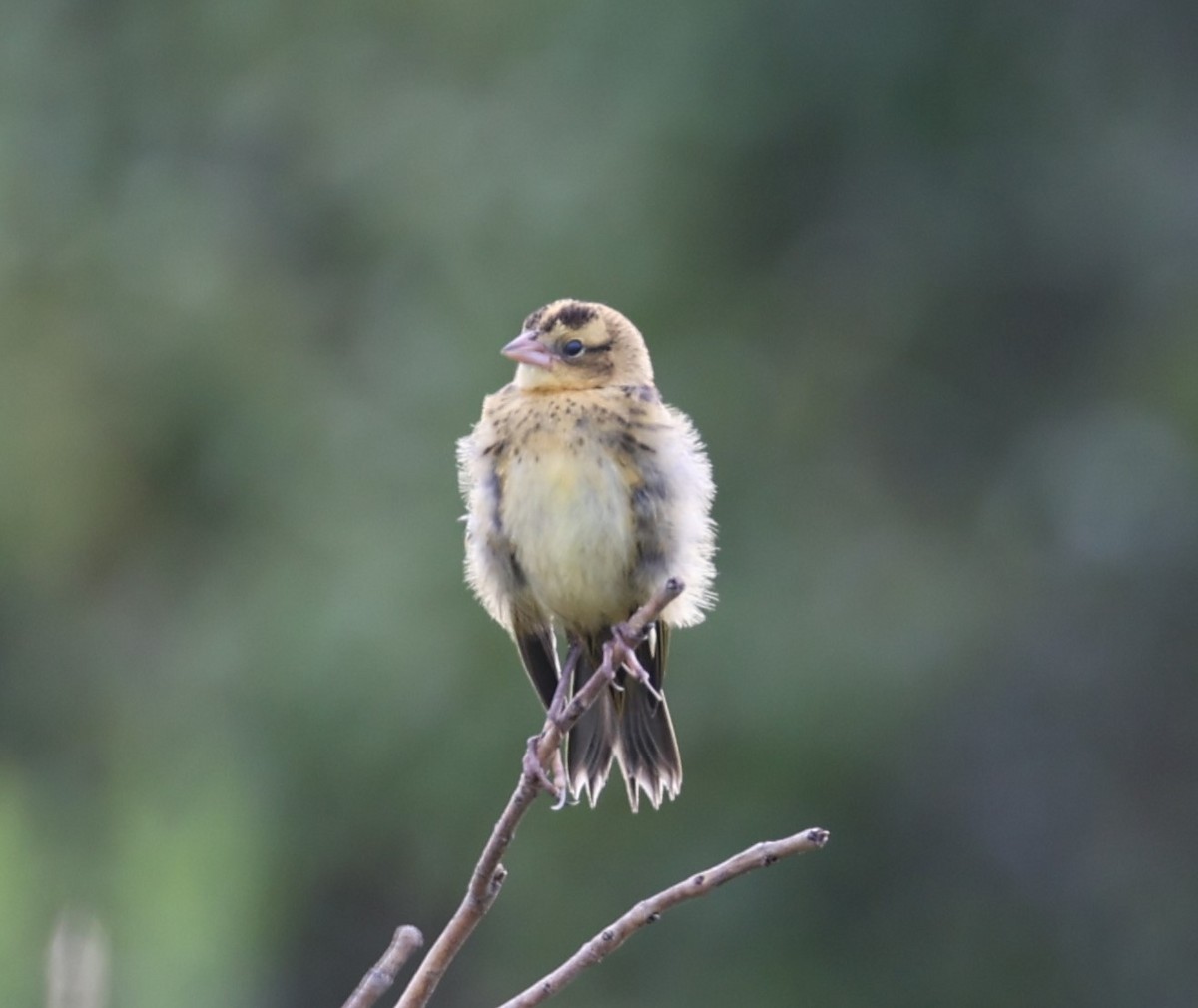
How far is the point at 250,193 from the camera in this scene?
12.9 meters

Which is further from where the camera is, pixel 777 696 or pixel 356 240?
pixel 356 240

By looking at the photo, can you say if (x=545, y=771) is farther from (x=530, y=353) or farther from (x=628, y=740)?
(x=530, y=353)

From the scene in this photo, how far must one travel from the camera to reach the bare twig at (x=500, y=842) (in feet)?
9.19

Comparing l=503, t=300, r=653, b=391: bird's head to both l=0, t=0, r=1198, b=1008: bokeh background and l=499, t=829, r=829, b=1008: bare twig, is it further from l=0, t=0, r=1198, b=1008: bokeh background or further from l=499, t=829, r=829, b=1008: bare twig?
l=0, t=0, r=1198, b=1008: bokeh background

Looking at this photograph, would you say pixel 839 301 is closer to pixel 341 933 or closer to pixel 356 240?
pixel 356 240

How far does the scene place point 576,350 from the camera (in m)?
5.15

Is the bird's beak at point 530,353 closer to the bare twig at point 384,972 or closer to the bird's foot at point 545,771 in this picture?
the bird's foot at point 545,771

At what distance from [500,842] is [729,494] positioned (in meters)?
7.88

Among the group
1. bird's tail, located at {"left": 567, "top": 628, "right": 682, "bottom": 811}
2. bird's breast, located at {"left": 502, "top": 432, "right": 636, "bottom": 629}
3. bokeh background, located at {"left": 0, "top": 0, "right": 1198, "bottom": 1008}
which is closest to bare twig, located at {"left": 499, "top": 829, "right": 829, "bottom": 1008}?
bird's breast, located at {"left": 502, "top": 432, "right": 636, "bottom": 629}

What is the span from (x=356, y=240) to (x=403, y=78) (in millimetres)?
975

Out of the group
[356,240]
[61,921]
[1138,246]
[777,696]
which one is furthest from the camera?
[356,240]

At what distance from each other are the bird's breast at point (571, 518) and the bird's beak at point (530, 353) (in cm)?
29

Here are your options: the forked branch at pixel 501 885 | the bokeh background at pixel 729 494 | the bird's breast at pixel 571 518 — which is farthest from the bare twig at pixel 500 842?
the bokeh background at pixel 729 494

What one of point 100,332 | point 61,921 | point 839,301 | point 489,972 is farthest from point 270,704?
point 61,921
